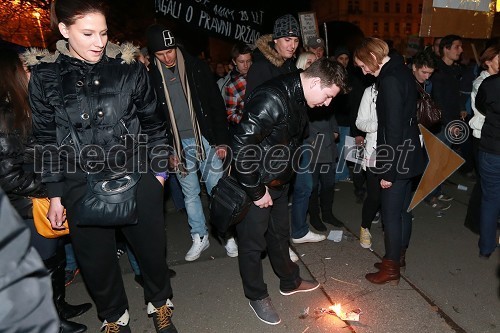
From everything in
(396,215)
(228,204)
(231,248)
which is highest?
(228,204)

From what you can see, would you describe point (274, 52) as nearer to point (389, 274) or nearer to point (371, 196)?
point (371, 196)

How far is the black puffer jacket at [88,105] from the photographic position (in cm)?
225

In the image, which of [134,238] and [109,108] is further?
[134,238]

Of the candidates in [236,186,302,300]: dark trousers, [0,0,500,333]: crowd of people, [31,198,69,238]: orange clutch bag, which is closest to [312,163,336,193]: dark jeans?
[0,0,500,333]: crowd of people

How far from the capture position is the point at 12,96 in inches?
98.0

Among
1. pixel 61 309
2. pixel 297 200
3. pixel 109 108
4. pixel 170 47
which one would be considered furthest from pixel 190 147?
pixel 61 309

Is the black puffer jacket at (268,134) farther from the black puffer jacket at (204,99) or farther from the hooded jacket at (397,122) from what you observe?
the black puffer jacket at (204,99)

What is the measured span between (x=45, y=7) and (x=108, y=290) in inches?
450

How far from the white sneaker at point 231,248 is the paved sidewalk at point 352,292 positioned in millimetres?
56

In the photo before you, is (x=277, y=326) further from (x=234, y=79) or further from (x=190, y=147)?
(x=234, y=79)

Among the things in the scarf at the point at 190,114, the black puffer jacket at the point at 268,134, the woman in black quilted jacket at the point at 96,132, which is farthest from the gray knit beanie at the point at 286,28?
the woman in black quilted jacket at the point at 96,132

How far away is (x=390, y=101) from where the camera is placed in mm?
2928

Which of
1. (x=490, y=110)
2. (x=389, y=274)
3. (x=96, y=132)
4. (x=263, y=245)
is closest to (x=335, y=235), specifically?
(x=389, y=274)

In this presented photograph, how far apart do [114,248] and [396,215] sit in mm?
2386
